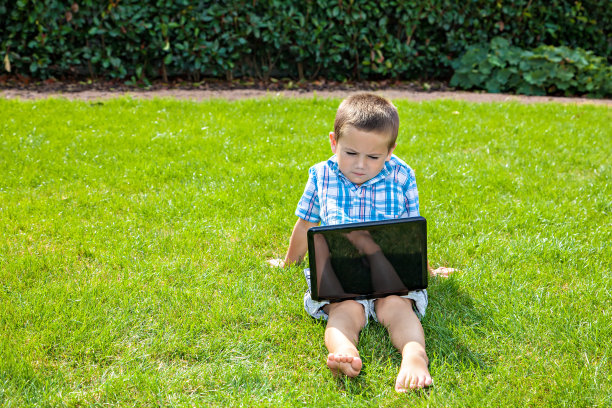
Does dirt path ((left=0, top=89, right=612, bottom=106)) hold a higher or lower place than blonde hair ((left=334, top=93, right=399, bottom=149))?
lower

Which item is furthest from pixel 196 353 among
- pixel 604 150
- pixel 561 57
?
pixel 561 57

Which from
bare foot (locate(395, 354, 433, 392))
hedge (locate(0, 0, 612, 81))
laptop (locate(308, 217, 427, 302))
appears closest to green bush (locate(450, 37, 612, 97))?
hedge (locate(0, 0, 612, 81))

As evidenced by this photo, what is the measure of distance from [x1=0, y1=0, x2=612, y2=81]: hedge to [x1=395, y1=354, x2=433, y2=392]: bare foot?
6081mm

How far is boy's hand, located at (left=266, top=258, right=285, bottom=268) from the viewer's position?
3.12m

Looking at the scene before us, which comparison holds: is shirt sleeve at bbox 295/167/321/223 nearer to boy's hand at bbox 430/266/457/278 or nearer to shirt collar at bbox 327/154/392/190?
shirt collar at bbox 327/154/392/190

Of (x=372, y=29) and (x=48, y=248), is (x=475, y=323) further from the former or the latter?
(x=372, y=29)

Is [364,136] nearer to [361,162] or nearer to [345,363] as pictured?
[361,162]

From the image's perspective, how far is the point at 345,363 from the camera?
2205 millimetres

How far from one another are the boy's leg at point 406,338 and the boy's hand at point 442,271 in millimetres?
435

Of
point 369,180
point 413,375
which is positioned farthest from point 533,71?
point 413,375

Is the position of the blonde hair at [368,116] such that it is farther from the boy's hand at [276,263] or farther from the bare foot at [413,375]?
the bare foot at [413,375]

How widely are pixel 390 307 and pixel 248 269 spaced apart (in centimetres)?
87

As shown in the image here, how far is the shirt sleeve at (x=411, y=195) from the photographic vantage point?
2904 mm

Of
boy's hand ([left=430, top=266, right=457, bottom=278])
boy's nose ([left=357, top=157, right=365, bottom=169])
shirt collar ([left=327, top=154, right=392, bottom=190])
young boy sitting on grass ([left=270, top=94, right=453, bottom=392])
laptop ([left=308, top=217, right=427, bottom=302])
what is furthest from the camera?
boy's hand ([left=430, top=266, right=457, bottom=278])
